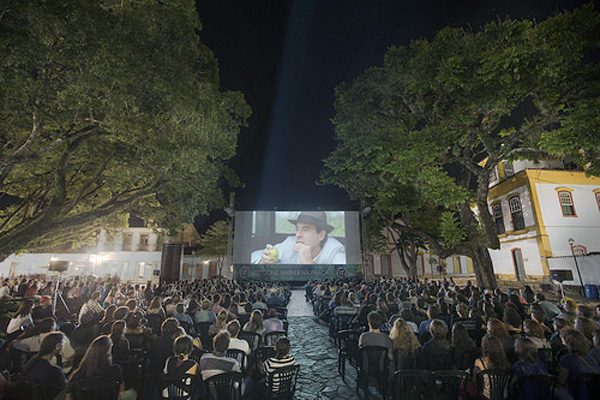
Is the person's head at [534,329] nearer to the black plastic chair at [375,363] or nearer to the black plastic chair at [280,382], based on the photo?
the black plastic chair at [375,363]

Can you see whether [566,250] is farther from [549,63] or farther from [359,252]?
[549,63]

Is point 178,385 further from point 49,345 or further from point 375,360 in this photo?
point 375,360

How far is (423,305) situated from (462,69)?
728 cm

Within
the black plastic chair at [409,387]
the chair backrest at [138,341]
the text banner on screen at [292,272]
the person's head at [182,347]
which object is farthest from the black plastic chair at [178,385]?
the text banner on screen at [292,272]

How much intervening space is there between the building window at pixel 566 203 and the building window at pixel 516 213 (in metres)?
2.12

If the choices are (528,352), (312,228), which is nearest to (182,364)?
(528,352)

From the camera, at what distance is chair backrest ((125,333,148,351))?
4337 mm

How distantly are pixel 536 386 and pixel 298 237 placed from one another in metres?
17.3

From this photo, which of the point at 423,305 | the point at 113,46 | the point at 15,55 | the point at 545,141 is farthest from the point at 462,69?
the point at 15,55

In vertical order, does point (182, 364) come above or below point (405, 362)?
above

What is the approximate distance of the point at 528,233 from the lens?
1823cm

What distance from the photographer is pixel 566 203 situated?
18188mm

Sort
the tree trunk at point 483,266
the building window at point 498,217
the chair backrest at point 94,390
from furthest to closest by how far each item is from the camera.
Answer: the building window at point 498,217, the tree trunk at point 483,266, the chair backrest at point 94,390

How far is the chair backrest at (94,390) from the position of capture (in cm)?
242
